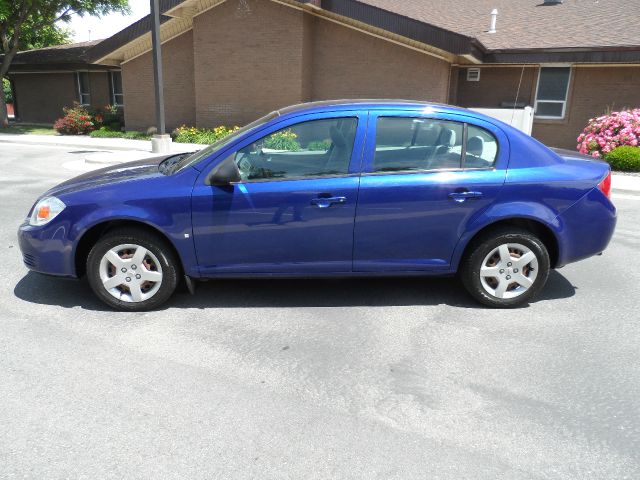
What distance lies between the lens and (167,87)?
2045 cm

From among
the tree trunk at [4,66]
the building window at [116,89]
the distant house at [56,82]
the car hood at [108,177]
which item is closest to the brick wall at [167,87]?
the distant house at [56,82]

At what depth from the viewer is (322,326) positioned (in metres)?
4.09

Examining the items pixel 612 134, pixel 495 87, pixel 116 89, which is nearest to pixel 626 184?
pixel 612 134

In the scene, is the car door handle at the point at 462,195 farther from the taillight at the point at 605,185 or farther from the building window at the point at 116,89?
the building window at the point at 116,89

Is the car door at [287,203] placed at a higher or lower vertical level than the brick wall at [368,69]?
lower

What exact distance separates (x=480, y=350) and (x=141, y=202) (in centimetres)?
277

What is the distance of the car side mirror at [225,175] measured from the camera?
158 inches

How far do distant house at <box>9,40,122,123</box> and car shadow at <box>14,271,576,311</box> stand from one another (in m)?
21.7

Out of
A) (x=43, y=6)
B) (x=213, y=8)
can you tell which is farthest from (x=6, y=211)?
(x=43, y=6)

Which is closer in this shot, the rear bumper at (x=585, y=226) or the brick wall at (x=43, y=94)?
Result: the rear bumper at (x=585, y=226)

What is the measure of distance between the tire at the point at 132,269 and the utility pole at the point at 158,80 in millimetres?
10921

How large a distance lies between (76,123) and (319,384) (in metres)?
21.5

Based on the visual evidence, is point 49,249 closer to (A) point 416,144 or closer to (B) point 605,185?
(A) point 416,144

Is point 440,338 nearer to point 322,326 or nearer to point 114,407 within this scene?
point 322,326
